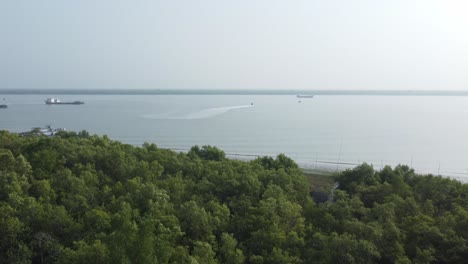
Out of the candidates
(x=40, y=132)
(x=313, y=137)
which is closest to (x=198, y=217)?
(x=40, y=132)

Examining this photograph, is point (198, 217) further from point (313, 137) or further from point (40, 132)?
point (313, 137)

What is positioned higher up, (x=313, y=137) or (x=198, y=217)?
(x=198, y=217)

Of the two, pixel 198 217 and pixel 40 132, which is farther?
pixel 40 132

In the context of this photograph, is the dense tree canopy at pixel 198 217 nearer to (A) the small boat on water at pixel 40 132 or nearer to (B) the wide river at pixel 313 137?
(B) the wide river at pixel 313 137

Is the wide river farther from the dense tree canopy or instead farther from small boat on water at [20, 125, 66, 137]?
the dense tree canopy

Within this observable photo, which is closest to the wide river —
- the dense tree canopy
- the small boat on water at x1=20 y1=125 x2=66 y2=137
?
the small boat on water at x1=20 y1=125 x2=66 y2=137

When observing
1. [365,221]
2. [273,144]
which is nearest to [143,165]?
[365,221]

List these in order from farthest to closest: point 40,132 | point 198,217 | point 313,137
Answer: point 313,137, point 40,132, point 198,217

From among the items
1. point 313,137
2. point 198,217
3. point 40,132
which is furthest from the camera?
point 313,137
